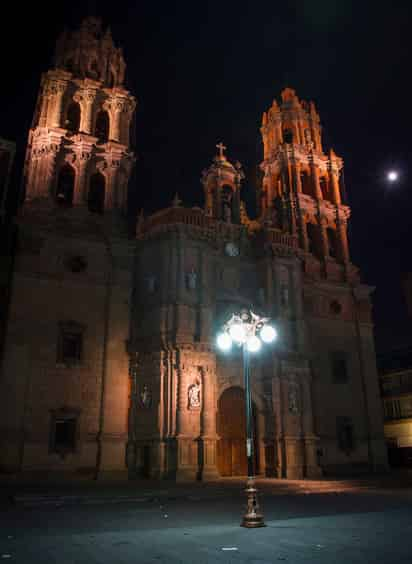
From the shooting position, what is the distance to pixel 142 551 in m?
9.80

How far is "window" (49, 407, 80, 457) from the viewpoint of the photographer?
91.6ft

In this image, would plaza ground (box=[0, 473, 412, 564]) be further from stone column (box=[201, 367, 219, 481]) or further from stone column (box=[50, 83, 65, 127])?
stone column (box=[50, 83, 65, 127])

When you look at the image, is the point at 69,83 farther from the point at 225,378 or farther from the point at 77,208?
the point at 225,378

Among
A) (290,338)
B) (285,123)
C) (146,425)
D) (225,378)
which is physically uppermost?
(285,123)

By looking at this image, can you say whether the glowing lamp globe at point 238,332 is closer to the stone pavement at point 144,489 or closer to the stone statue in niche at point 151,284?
the stone pavement at point 144,489

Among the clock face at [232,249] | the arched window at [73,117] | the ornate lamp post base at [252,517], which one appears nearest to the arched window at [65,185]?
the arched window at [73,117]

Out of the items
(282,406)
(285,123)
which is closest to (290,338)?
(282,406)

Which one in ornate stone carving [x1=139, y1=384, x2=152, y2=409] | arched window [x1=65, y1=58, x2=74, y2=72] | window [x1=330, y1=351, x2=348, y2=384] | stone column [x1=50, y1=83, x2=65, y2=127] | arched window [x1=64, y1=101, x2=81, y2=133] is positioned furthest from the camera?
window [x1=330, y1=351, x2=348, y2=384]

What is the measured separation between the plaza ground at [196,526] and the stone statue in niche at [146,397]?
6.43m

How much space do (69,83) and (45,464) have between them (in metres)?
26.3

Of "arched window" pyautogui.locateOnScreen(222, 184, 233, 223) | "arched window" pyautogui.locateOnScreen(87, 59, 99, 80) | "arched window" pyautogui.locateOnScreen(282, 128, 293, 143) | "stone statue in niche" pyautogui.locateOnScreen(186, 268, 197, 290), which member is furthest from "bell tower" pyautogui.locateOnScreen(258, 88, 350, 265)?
"arched window" pyautogui.locateOnScreen(87, 59, 99, 80)

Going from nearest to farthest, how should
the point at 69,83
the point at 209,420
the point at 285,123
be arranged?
the point at 209,420, the point at 69,83, the point at 285,123

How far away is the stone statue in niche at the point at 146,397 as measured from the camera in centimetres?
2930

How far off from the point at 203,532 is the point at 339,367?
97.0 feet
